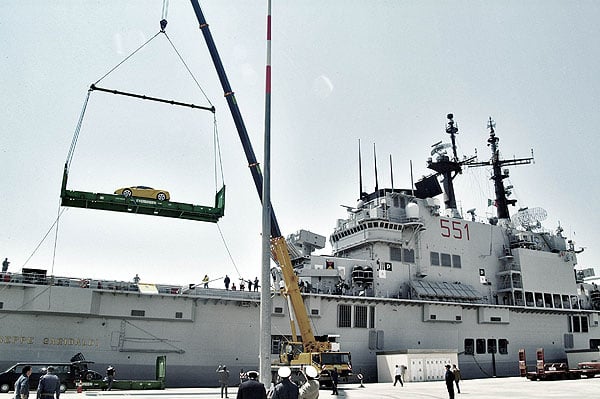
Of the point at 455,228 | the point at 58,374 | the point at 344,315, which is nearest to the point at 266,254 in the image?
the point at 58,374

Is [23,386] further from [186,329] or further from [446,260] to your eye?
[446,260]

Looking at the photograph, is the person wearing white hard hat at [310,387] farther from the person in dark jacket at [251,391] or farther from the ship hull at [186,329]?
the ship hull at [186,329]

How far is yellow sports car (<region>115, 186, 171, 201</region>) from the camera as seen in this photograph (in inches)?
897

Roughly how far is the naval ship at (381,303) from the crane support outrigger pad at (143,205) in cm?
816

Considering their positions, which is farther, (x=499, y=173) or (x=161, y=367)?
(x=499, y=173)

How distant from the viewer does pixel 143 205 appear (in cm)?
2286

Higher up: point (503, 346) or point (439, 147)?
point (439, 147)

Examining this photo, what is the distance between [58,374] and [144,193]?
32.2 ft

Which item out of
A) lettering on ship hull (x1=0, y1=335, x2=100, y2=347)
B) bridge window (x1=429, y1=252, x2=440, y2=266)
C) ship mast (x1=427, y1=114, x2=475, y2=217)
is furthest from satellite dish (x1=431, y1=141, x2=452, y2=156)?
lettering on ship hull (x1=0, y1=335, x2=100, y2=347)

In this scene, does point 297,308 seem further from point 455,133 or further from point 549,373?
point 455,133

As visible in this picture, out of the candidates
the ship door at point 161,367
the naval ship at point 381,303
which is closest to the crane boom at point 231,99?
the naval ship at point 381,303

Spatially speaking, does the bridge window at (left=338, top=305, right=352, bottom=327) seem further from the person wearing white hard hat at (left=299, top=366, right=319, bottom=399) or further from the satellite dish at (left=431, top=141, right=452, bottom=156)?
the person wearing white hard hat at (left=299, top=366, right=319, bottom=399)

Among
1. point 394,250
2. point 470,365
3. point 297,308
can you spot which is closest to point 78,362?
point 297,308

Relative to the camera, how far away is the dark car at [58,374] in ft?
76.8
